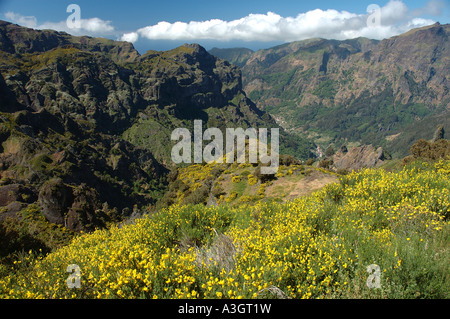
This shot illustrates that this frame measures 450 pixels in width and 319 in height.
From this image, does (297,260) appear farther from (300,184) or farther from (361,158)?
(361,158)

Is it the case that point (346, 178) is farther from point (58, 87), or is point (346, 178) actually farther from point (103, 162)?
point (58, 87)

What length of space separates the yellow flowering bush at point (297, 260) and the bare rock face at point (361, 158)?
106664 mm

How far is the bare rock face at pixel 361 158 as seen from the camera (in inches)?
4336

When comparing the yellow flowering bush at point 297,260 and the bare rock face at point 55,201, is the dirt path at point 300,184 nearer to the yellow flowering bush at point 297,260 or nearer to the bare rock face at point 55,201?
the yellow flowering bush at point 297,260

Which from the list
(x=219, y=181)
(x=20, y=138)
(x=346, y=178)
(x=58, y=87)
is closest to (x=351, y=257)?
(x=346, y=178)

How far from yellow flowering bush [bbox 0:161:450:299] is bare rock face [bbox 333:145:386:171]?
10666 centimetres

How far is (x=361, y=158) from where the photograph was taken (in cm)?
11944

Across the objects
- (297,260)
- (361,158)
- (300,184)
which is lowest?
(361,158)

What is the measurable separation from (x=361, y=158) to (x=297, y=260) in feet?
422

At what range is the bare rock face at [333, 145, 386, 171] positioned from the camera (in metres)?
110

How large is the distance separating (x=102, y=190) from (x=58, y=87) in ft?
414

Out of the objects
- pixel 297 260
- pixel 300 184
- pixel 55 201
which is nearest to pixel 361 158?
pixel 300 184

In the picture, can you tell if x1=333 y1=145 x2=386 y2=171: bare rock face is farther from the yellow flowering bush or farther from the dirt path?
the yellow flowering bush

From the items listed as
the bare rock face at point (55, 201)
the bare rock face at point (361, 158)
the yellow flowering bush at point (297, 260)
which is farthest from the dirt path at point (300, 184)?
the bare rock face at point (361, 158)
